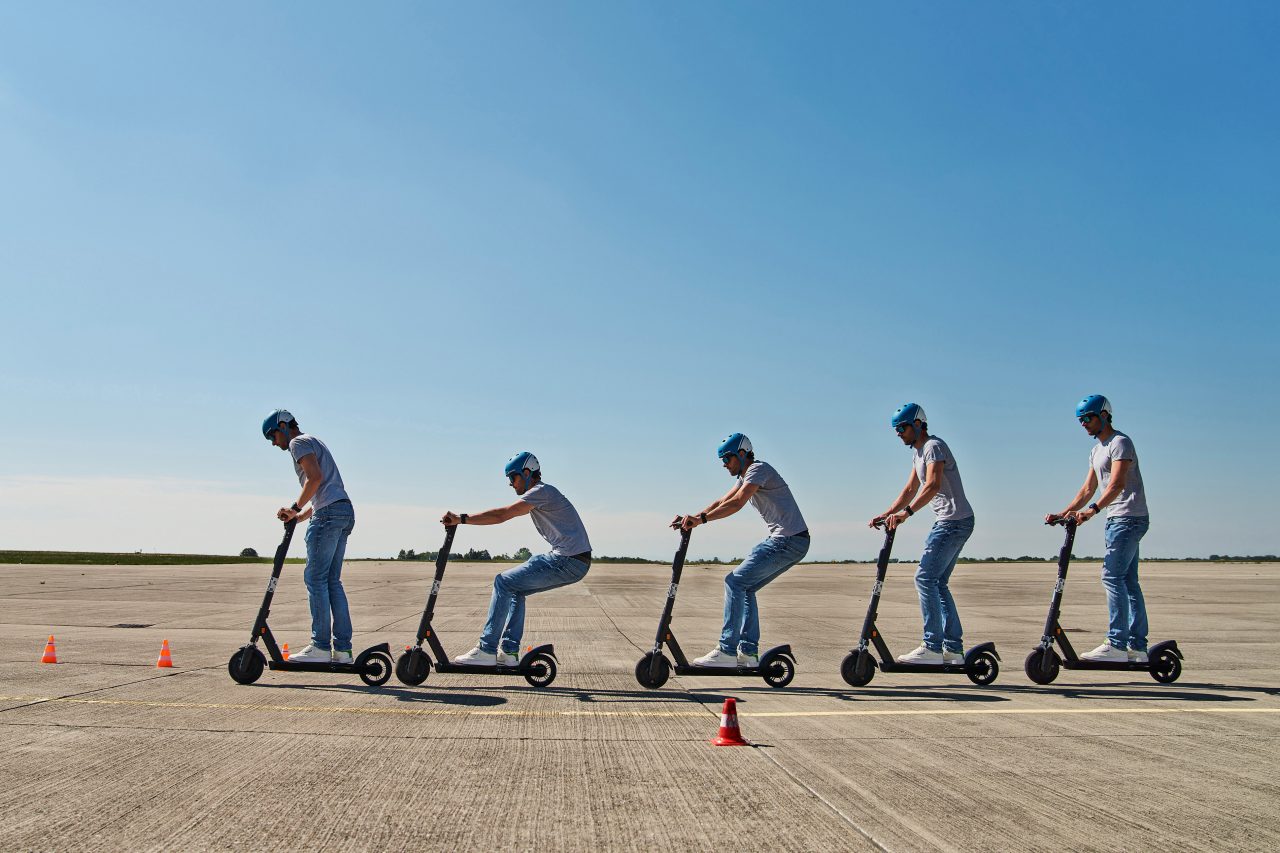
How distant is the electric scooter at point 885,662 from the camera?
339 inches

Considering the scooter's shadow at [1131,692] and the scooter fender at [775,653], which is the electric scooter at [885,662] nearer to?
the scooter's shadow at [1131,692]

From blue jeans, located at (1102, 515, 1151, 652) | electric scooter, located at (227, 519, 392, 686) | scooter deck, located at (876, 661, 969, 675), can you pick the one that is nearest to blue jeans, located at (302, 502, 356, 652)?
electric scooter, located at (227, 519, 392, 686)

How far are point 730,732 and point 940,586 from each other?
398 cm

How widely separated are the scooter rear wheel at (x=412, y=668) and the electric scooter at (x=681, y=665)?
1.93m

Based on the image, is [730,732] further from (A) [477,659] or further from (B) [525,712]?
(A) [477,659]

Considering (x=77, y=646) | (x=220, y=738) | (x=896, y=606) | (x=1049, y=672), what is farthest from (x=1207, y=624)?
(x=77, y=646)

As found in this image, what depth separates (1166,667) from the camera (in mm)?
9164

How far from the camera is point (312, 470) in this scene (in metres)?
8.49

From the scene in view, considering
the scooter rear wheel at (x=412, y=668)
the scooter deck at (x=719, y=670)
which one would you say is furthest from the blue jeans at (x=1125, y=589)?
the scooter rear wheel at (x=412, y=668)

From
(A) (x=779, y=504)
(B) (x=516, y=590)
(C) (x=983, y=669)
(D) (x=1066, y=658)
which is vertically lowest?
(C) (x=983, y=669)

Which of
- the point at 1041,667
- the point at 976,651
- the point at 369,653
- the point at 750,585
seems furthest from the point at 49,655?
the point at 1041,667

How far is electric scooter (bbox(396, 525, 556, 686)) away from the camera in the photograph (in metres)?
7.99

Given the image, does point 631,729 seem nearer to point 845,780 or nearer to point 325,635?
point 845,780

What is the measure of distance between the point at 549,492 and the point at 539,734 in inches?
104
